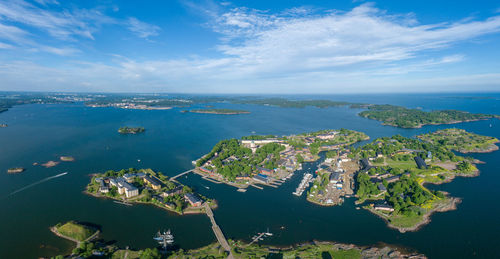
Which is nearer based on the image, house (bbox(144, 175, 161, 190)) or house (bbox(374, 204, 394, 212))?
house (bbox(374, 204, 394, 212))

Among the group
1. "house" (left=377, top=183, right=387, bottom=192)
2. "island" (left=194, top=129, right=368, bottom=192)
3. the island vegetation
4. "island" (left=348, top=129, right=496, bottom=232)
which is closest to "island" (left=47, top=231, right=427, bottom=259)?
the island vegetation

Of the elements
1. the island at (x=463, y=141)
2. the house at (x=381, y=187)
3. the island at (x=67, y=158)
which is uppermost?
the island at (x=463, y=141)

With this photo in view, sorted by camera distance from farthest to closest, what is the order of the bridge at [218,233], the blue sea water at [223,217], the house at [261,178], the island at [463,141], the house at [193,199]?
the island at [463,141] → the house at [261,178] → the house at [193,199] → the blue sea water at [223,217] → the bridge at [218,233]

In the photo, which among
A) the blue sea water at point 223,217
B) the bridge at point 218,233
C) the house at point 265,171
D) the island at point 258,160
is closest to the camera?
the bridge at point 218,233

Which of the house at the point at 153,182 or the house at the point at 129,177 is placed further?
the house at the point at 129,177

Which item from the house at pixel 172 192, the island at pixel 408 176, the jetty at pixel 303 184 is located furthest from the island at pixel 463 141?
the house at pixel 172 192

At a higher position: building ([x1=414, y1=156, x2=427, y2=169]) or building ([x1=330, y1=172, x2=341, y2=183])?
building ([x1=414, y1=156, x2=427, y2=169])

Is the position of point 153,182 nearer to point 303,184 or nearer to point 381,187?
point 303,184

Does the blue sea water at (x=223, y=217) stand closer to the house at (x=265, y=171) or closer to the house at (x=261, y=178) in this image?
the house at (x=261, y=178)

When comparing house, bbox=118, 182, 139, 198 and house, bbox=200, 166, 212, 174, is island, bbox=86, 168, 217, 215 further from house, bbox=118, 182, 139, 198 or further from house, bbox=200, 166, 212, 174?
house, bbox=200, 166, 212, 174
